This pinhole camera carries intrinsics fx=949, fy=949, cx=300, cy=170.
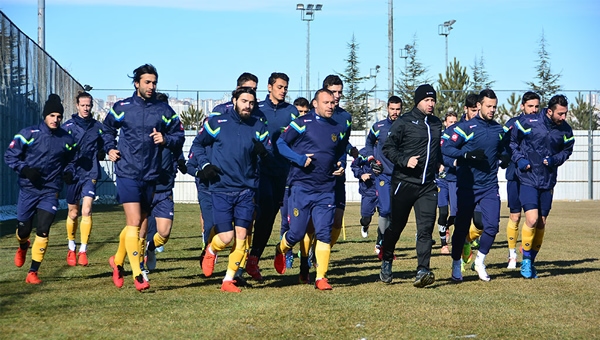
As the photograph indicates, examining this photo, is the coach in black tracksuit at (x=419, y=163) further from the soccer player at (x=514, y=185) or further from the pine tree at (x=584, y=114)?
the pine tree at (x=584, y=114)

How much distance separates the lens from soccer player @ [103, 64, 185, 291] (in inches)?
397

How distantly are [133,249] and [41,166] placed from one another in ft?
6.80

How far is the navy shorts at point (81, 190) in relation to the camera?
14281 mm

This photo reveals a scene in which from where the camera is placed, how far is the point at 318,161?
419 inches

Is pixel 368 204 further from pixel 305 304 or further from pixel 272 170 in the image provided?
pixel 305 304

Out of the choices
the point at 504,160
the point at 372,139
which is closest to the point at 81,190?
the point at 372,139

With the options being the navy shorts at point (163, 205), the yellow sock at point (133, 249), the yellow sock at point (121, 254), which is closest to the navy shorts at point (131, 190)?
the yellow sock at point (133, 249)

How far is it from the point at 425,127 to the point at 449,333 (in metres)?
3.68

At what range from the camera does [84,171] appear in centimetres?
1445

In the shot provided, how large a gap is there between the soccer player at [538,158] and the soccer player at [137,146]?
4707 mm

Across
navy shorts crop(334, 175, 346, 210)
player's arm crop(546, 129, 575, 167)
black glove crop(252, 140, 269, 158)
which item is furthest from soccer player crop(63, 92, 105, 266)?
player's arm crop(546, 129, 575, 167)

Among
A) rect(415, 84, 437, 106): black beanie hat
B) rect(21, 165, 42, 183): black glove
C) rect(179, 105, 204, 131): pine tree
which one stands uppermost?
rect(179, 105, 204, 131): pine tree

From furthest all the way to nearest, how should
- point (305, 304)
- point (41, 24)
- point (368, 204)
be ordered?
point (41, 24) → point (368, 204) → point (305, 304)

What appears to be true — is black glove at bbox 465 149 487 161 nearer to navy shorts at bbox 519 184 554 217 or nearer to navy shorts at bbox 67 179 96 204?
navy shorts at bbox 519 184 554 217
